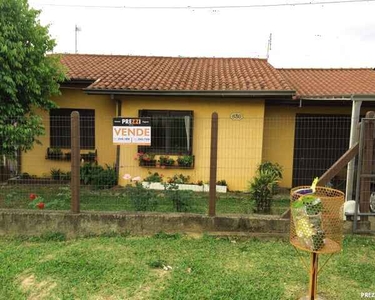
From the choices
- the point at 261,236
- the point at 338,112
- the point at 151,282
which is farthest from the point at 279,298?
the point at 338,112

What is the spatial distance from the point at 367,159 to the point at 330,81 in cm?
694

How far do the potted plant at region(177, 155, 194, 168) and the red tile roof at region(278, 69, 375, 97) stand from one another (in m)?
3.27

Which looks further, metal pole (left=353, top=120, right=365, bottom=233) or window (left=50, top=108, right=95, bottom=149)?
window (left=50, top=108, right=95, bottom=149)

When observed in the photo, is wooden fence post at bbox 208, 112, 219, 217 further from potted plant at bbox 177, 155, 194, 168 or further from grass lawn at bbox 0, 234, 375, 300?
potted plant at bbox 177, 155, 194, 168

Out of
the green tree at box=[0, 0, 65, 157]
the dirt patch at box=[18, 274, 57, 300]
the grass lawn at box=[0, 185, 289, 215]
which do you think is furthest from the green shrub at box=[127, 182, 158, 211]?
the green tree at box=[0, 0, 65, 157]

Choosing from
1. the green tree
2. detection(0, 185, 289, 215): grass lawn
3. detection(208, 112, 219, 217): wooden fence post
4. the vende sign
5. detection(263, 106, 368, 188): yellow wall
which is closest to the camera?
detection(208, 112, 219, 217): wooden fence post

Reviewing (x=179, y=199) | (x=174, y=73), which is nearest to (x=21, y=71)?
(x=179, y=199)

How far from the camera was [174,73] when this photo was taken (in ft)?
34.5

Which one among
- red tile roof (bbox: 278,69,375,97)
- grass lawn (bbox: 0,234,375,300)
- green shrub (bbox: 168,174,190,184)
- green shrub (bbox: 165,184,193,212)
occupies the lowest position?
grass lawn (bbox: 0,234,375,300)

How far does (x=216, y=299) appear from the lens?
135 inches

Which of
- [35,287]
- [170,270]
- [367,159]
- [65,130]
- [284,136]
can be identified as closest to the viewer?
[35,287]

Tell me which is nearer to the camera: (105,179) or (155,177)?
(155,177)

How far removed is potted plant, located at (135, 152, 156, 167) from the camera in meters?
9.11

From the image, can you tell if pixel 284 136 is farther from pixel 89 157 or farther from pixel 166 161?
pixel 89 157
